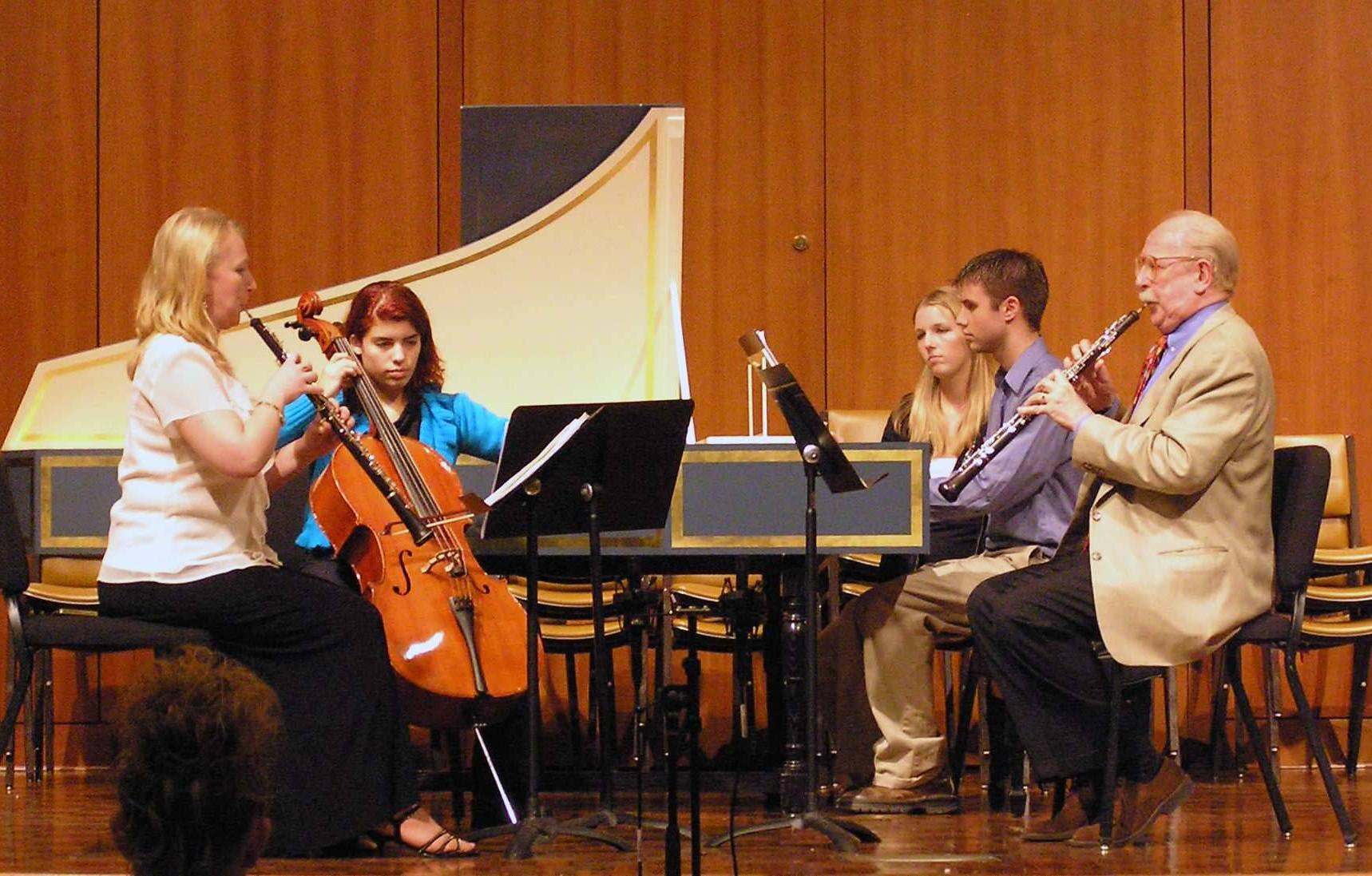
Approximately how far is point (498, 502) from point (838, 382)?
282 centimetres

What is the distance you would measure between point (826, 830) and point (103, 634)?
1.63 m

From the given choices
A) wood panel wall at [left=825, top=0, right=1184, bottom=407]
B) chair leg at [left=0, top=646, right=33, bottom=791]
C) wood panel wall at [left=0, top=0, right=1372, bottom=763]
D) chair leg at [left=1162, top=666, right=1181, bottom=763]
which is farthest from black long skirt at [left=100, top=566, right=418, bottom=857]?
wood panel wall at [left=825, top=0, right=1184, bottom=407]

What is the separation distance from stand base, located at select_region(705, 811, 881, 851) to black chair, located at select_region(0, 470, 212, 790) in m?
1.19

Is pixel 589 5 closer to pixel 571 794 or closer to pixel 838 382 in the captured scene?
pixel 838 382

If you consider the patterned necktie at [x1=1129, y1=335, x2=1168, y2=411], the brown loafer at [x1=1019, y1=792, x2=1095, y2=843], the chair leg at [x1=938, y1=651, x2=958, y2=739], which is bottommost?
the brown loafer at [x1=1019, y1=792, x2=1095, y2=843]

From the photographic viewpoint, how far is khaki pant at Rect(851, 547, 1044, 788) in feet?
13.7

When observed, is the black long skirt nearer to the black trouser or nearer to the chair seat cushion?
the chair seat cushion

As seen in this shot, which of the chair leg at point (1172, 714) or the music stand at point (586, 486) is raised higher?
the music stand at point (586, 486)

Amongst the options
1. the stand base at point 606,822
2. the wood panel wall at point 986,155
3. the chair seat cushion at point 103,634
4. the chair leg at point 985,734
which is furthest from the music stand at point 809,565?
the wood panel wall at point 986,155

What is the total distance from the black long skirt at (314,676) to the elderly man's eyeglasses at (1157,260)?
1.74 metres

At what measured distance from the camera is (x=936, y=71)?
19.4ft

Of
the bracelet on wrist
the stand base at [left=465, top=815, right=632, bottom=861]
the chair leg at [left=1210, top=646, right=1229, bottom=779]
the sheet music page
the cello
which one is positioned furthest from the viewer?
the chair leg at [left=1210, top=646, right=1229, bottom=779]

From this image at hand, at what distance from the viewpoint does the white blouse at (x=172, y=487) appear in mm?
3346

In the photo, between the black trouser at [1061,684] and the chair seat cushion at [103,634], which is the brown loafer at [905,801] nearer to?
the black trouser at [1061,684]
